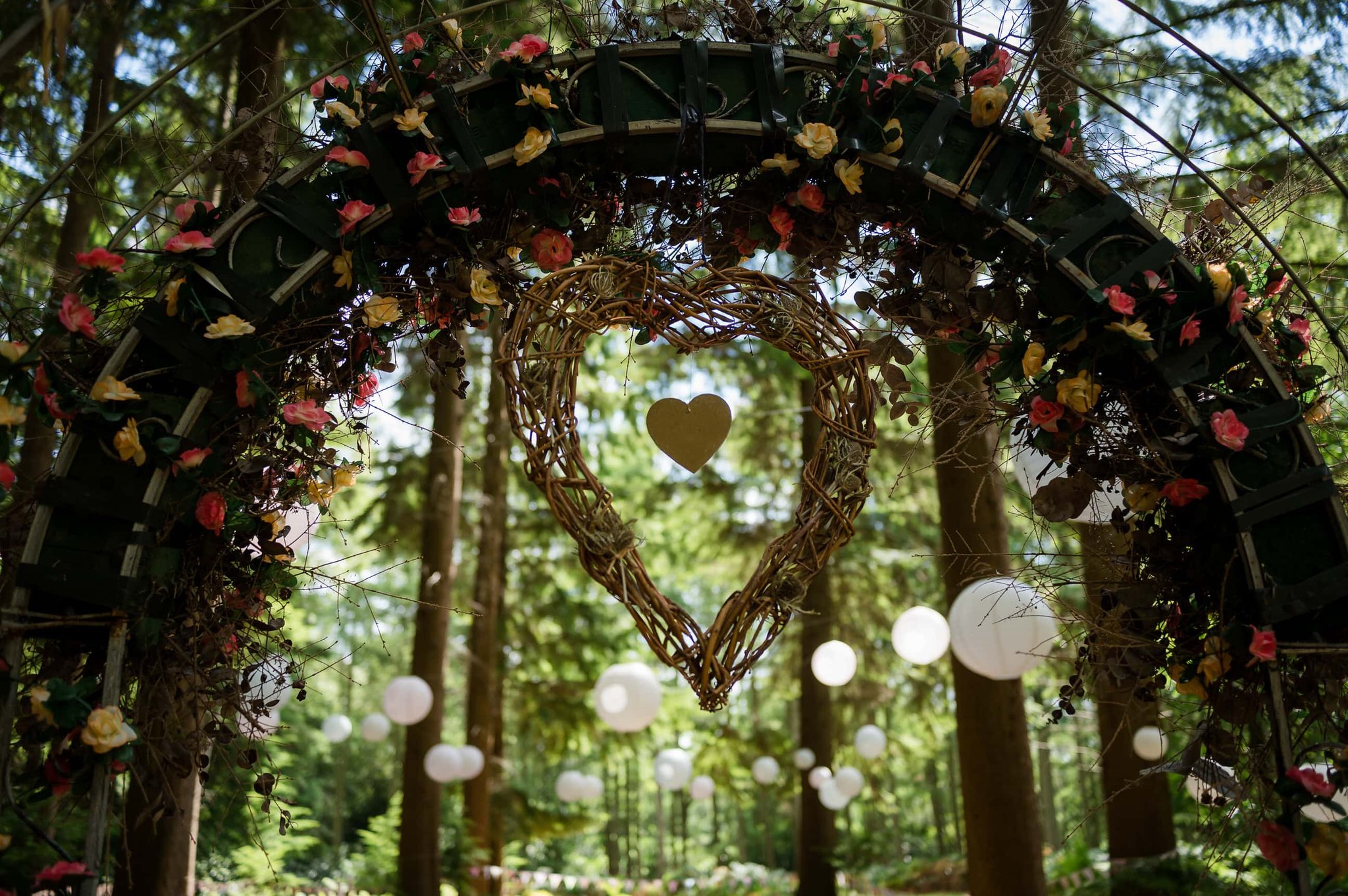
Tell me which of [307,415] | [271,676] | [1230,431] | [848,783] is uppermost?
[307,415]

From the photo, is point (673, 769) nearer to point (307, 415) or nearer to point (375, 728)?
point (375, 728)

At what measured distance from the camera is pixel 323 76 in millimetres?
2387

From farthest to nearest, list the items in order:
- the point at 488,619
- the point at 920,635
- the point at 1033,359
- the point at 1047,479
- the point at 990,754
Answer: the point at 488,619
the point at 920,635
the point at 990,754
the point at 1047,479
the point at 1033,359

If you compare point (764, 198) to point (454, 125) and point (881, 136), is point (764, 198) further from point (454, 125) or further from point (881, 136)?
point (454, 125)

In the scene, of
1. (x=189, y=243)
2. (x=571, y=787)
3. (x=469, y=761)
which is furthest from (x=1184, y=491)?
(x=571, y=787)

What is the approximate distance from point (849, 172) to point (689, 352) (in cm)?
57

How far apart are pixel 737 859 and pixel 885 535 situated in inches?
573

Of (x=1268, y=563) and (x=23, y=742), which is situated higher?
(x=1268, y=563)

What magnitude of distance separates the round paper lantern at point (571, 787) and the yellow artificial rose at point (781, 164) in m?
8.76

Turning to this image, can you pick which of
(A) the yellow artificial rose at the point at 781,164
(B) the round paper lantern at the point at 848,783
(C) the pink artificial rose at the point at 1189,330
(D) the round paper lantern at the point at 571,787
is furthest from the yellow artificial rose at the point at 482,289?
A: (D) the round paper lantern at the point at 571,787

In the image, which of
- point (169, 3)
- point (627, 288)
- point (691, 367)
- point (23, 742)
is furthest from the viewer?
point (691, 367)

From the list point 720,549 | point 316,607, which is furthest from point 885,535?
point 316,607

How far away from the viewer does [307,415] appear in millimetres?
2340

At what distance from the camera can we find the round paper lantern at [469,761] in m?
7.31
